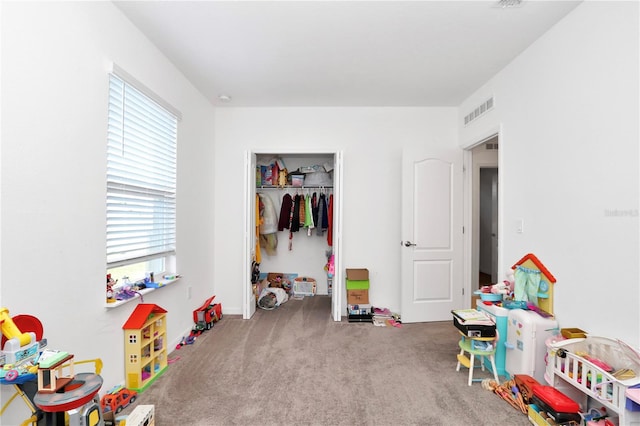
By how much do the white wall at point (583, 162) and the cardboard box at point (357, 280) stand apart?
1.60 m

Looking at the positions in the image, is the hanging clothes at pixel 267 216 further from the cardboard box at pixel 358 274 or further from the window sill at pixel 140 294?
the window sill at pixel 140 294

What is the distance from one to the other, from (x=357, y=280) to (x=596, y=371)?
227cm

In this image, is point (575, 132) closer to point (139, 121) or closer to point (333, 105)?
point (333, 105)

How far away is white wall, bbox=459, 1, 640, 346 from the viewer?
1.62 m

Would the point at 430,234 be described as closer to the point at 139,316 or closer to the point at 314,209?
the point at 314,209

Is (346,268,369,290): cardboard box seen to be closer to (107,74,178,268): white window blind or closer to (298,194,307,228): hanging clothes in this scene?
(298,194,307,228): hanging clothes

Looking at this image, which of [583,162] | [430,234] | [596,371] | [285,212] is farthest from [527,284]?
[285,212]

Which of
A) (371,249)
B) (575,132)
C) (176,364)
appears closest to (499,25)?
(575,132)

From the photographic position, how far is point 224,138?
3.75m

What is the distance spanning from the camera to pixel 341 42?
230 cm

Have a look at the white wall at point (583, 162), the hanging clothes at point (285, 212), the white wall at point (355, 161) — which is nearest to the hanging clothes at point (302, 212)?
the hanging clothes at point (285, 212)

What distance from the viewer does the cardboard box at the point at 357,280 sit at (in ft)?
11.7

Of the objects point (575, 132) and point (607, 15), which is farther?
point (575, 132)

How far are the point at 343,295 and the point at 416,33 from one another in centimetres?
295
